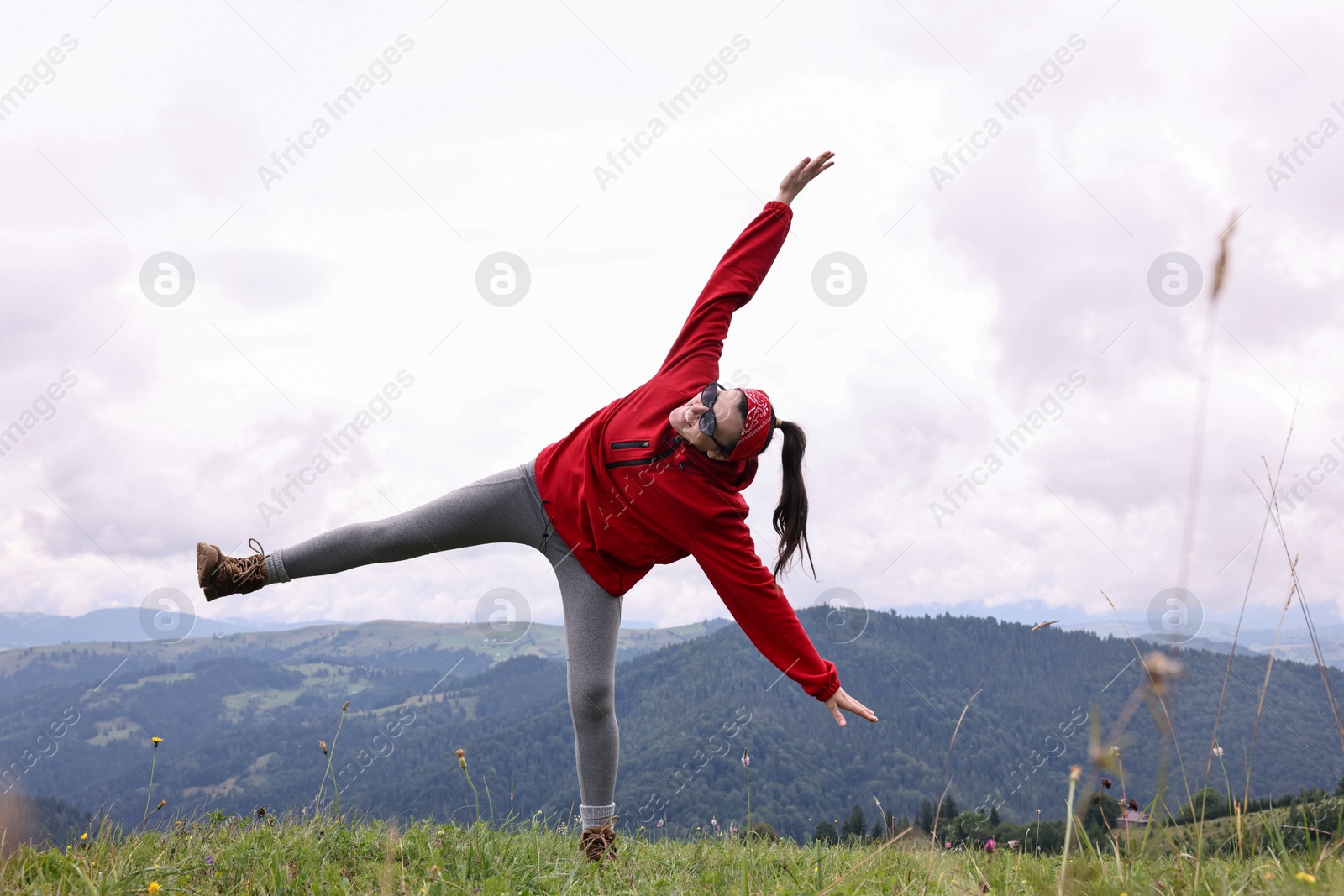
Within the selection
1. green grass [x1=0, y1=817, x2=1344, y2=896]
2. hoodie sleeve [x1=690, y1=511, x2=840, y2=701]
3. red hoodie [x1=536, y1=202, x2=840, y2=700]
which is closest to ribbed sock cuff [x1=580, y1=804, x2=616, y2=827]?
green grass [x1=0, y1=817, x2=1344, y2=896]

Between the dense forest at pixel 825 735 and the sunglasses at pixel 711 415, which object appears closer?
the sunglasses at pixel 711 415

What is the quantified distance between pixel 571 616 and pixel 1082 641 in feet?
567

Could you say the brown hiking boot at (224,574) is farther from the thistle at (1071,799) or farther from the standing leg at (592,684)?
the thistle at (1071,799)

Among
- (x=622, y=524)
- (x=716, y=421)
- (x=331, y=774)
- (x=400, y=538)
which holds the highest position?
(x=716, y=421)

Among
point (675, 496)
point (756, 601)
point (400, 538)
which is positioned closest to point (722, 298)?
point (675, 496)

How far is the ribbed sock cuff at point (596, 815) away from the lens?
170 inches

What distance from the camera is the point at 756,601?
4086 mm

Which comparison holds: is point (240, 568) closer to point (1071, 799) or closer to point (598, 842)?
point (598, 842)

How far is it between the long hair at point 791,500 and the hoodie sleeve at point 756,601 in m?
0.45

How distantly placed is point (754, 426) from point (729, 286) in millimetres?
970

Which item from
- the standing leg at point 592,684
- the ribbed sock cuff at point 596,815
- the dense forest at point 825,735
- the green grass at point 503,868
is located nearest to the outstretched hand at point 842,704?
the green grass at point 503,868

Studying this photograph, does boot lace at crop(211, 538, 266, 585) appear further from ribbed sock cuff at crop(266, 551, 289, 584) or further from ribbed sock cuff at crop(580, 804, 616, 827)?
ribbed sock cuff at crop(580, 804, 616, 827)

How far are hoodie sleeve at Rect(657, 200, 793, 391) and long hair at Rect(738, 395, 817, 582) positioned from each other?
593 mm

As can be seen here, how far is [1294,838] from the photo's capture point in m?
2.86
